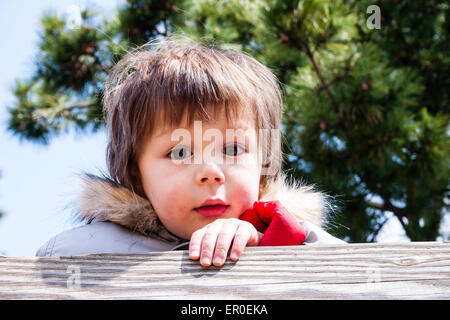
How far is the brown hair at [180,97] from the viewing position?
39.8 inches

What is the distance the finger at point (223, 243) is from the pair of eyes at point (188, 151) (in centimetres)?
31

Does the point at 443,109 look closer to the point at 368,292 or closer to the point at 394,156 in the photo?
the point at 394,156

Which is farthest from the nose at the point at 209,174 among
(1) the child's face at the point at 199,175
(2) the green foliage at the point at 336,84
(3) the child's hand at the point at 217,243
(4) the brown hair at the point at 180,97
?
(2) the green foliage at the point at 336,84

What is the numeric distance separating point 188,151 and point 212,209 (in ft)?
0.40

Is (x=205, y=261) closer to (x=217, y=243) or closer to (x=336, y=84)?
(x=217, y=243)

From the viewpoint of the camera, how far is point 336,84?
8.18ft

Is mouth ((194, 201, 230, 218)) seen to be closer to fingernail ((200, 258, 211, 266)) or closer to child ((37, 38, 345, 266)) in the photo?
child ((37, 38, 345, 266))

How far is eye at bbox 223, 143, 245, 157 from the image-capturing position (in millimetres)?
968

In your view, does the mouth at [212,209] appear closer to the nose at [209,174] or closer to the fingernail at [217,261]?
the nose at [209,174]

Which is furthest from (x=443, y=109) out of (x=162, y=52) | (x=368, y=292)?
(x=368, y=292)

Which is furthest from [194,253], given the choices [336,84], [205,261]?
[336,84]

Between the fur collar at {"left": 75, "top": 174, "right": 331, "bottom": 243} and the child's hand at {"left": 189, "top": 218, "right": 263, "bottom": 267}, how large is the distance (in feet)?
1.16

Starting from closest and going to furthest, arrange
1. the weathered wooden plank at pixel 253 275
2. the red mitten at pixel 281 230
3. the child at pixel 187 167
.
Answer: the weathered wooden plank at pixel 253 275 < the red mitten at pixel 281 230 < the child at pixel 187 167
